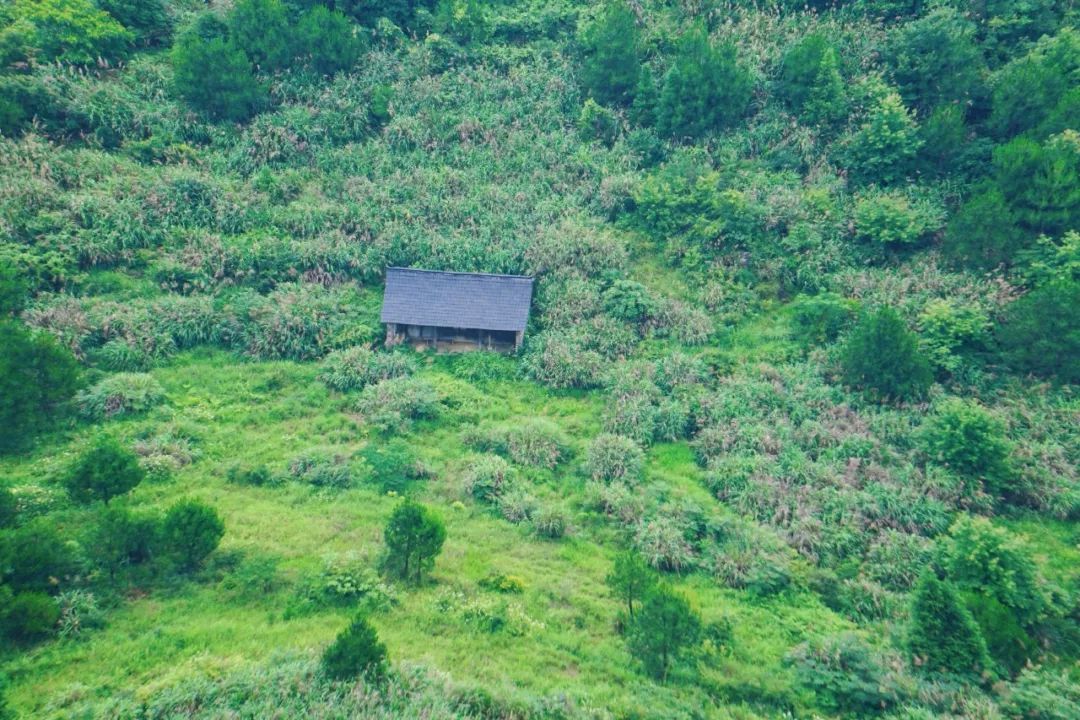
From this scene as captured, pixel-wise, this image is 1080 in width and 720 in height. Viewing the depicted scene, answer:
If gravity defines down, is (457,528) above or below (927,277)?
below

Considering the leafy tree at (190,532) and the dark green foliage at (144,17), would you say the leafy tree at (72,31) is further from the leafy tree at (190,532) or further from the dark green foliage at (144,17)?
the leafy tree at (190,532)

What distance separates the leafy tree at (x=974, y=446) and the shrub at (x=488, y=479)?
12273 millimetres

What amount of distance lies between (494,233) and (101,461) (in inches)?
721

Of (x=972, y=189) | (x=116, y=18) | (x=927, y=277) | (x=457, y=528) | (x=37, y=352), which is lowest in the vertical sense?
(x=457, y=528)

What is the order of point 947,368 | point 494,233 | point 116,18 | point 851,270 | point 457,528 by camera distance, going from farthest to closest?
point 116,18, point 494,233, point 851,270, point 947,368, point 457,528

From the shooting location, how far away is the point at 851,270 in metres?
26.1

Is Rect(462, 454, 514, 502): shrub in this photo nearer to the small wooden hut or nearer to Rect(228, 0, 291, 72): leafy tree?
the small wooden hut

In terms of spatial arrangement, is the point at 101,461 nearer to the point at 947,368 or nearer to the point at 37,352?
the point at 37,352

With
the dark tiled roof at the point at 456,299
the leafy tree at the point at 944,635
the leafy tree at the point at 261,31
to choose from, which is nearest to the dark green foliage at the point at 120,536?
the dark tiled roof at the point at 456,299

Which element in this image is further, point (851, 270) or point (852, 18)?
point (852, 18)

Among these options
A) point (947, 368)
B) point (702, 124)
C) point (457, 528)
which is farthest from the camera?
point (702, 124)

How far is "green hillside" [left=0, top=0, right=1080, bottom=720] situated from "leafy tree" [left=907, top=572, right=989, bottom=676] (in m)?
0.07

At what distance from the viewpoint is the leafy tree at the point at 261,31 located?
114 feet

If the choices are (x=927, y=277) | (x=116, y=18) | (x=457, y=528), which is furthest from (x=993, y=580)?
(x=116, y=18)
